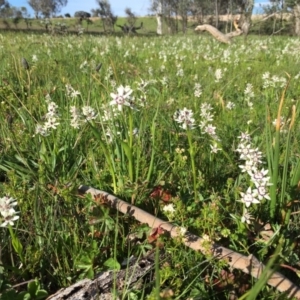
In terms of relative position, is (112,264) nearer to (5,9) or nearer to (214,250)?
(214,250)

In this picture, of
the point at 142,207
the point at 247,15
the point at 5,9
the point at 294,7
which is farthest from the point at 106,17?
the point at 5,9

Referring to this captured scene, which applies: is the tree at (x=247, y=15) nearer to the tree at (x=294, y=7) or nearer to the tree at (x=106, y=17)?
the tree at (x=294, y=7)

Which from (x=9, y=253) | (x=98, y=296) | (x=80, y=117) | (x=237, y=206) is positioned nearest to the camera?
(x=98, y=296)

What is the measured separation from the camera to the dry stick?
150cm

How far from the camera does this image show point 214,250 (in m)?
1.67

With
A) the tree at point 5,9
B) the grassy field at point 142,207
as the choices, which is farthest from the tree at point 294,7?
the tree at point 5,9

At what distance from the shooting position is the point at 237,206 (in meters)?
2.10

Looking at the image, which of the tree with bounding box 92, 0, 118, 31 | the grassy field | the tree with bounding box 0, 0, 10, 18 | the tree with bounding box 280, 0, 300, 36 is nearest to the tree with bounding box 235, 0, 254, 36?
the tree with bounding box 280, 0, 300, 36

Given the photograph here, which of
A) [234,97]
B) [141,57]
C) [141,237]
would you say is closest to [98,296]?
[141,237]

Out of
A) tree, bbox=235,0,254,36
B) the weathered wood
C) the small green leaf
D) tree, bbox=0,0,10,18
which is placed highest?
tree, bbox=0,0,10,18

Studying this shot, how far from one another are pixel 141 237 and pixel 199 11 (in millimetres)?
51988

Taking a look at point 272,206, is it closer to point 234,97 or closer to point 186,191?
point 186,191

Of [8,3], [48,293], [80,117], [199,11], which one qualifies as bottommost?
[48,293]

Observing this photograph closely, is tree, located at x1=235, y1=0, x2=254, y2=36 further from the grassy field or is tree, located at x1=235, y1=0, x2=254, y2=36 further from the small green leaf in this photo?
the small green leaf
